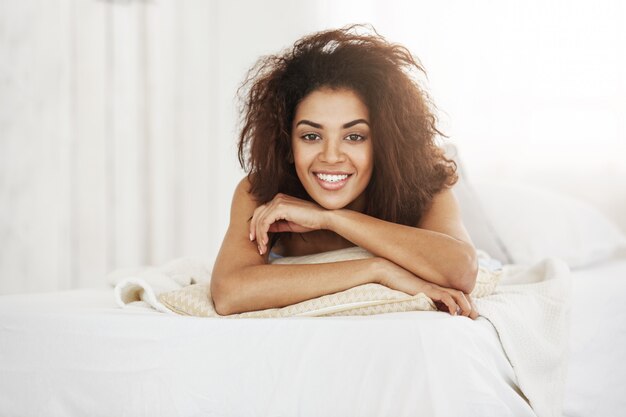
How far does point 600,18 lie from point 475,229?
135cm

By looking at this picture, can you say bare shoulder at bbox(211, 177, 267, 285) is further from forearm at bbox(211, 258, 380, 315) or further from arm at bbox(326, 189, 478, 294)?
arm at bbox(326, 189, 478, 294)

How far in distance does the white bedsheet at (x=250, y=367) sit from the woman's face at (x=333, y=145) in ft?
1.64

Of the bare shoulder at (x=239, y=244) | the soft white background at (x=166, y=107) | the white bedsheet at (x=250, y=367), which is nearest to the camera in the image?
the white bedsheet at (x=250, y=367)

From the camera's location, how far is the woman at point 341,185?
59.3 inches

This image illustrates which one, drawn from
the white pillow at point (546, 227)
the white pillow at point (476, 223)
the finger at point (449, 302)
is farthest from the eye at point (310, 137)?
the white pillow at point (546, 227)

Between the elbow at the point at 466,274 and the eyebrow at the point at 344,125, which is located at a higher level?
the eyebrow at the point at 344,125

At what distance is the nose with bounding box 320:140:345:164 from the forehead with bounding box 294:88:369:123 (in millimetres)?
53

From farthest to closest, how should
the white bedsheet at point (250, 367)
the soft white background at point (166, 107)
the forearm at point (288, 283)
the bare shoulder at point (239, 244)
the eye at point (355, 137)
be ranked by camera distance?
1. the soft white background at point (166, 107)
2. the eye at point (355, 137)
3. the bare shoulder at point (239, 244)
4. the forearm at point (288, 283)
5. the white bedsheet at point (250, 367)

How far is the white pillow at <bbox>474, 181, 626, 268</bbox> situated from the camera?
2.59m

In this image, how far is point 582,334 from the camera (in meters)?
1.72

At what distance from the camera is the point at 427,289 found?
148cm

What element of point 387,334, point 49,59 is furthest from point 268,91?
point 49,59

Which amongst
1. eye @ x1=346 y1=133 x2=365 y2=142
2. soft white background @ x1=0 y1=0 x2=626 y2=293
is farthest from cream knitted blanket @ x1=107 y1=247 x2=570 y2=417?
soft white background @ x1=0 y1=0 x2=626 y2=293

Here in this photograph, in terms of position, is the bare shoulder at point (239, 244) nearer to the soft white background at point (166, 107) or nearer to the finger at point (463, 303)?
the finger at point (463, 303)
